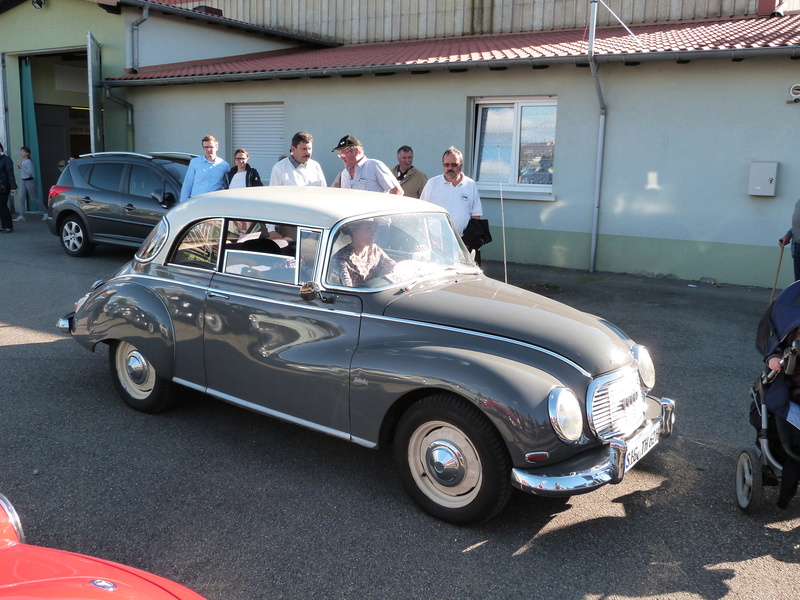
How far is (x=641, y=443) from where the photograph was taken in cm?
369

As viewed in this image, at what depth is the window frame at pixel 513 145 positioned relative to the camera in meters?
11.8

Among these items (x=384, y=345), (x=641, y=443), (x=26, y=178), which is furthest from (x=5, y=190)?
(x=641, y=443)

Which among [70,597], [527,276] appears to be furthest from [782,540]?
[527,276]

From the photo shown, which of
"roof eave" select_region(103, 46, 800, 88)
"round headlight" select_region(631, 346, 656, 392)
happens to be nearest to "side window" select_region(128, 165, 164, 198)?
Result: "roof eave" select_region(103, 46, 800, 88)

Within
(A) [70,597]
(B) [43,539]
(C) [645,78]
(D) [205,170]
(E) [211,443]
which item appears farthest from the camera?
(C) [645,78]

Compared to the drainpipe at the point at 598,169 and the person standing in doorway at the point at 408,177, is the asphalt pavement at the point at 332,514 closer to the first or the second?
the person standing in doorway at the point at 408,177

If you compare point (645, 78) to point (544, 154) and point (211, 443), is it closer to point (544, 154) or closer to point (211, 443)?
point (544, 154)

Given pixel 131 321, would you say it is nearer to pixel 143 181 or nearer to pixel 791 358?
pixel 791 358

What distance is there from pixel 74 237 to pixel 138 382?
794 centimetres

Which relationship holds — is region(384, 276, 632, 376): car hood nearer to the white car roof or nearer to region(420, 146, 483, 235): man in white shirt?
the white car roof

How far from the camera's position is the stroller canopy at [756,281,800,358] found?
12.0 ft

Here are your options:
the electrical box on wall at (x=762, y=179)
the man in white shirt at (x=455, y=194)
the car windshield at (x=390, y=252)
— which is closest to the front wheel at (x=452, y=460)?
the car windshield at (x=390, y=252)

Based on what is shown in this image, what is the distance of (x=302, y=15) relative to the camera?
727 inches

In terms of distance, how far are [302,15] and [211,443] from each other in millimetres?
16076
